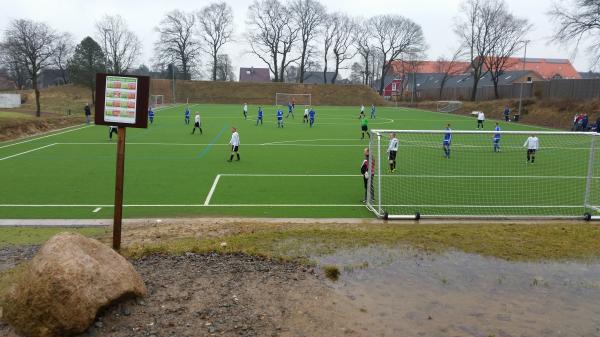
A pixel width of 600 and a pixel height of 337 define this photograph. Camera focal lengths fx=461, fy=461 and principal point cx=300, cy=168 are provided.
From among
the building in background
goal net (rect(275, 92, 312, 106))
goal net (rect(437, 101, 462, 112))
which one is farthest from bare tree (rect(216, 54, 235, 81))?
goal net (rect(437, 101, 462, 112))

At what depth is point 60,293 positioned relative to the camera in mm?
5078

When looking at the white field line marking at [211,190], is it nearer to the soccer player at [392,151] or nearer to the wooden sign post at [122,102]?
the wooden sign post at [122,102]

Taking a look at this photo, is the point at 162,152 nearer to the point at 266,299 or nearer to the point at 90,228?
the point at 90,228

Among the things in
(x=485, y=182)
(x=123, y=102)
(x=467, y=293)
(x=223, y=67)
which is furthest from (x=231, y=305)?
(x=223, y=67)

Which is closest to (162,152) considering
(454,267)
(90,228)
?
(90,228)

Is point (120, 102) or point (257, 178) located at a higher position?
point (120, 102)

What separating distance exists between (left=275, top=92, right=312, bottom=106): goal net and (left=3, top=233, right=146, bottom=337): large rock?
3079 inches

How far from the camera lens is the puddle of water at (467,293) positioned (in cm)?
579

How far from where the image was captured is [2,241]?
9.46 meters

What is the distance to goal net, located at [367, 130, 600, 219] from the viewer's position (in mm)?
12961

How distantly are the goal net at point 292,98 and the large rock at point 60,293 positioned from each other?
7819cm

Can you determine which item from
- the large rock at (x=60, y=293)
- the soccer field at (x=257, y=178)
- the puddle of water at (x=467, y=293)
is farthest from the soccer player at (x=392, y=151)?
the large rock at (x=60, y=293)

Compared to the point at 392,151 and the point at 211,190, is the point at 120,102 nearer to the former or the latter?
the point at 211,190

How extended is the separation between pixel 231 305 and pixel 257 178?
11.2m
